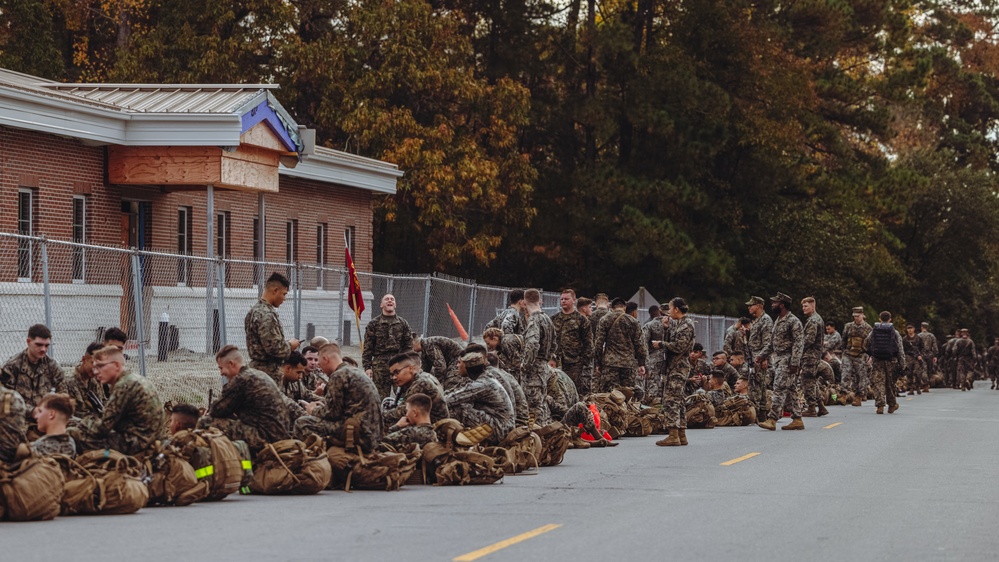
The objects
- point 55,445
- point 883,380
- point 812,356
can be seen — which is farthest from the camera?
point 883,380

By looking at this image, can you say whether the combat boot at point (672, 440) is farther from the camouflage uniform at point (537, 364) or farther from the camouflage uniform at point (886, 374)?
the camouflage uniform at point (886, 374)

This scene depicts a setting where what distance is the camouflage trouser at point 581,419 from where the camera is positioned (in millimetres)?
19562

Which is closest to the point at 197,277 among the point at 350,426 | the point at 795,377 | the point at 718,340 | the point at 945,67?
the point at 795,377

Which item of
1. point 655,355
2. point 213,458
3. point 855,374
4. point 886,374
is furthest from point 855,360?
point 213,458

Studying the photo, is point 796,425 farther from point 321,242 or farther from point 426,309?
point 321,242

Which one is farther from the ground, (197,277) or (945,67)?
(945,67)

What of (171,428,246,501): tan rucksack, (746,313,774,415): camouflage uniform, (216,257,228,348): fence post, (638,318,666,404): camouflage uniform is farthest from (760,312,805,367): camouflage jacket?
(171,428,246,501): tan rucksack

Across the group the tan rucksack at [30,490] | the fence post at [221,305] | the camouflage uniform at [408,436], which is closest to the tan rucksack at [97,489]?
the tan rucksack at [30,490]

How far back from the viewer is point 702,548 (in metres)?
10.2

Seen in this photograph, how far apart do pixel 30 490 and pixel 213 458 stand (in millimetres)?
1922

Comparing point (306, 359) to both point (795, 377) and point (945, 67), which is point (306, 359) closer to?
point (795, 377)

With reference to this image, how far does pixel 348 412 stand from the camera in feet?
45.8

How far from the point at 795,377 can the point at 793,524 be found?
12249 mm

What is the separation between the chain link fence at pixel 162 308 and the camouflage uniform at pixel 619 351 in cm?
369
